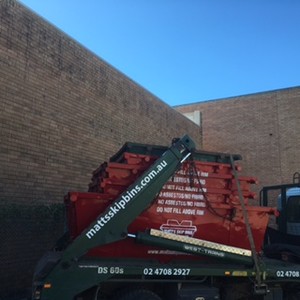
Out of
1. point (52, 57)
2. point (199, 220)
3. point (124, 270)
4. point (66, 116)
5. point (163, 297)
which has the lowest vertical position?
point (163, 297)

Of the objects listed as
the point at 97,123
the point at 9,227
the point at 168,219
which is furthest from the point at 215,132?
the point at 168,219

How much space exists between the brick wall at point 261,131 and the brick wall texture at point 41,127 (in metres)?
10.5

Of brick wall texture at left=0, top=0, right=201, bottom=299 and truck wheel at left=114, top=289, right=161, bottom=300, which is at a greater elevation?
brick wall texture at left=0, top=0, right=201, bottom=299

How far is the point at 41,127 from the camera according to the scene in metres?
10.7

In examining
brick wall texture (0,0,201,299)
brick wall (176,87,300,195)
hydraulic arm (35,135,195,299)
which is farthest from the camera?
brick wall (176,87,300,195)

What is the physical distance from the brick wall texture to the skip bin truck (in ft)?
9.51

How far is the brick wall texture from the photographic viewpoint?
9.55 meters

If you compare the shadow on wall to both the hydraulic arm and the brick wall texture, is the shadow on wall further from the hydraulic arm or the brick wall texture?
the hydraulic arm

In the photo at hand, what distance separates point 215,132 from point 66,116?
43.3 ft

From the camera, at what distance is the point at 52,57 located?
36.9 feet

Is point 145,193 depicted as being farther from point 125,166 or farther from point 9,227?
point 9,227

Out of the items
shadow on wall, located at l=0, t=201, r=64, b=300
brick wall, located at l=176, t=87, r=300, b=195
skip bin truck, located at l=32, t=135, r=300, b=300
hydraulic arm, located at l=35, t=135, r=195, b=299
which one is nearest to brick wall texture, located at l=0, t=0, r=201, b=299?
shadow on wall, located at l=0, t=201, r=64, b=300

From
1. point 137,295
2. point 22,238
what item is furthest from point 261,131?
point 137,295

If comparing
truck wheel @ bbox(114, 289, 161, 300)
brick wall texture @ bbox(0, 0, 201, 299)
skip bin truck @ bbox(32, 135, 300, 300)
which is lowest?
truck wheel @ bbox(114, 289, 161, 300)
